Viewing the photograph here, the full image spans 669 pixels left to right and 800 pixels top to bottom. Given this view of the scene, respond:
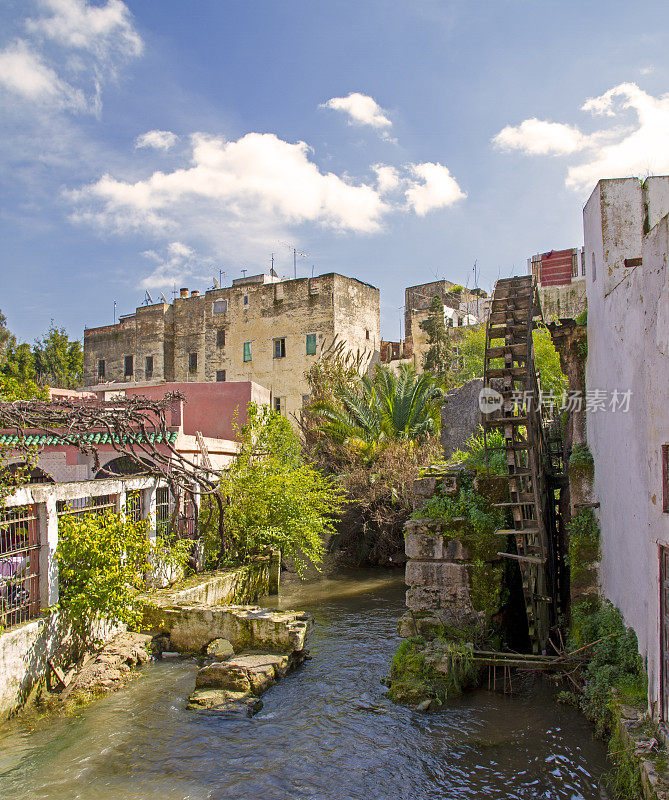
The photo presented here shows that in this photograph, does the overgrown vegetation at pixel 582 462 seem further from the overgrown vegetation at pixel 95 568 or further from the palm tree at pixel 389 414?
the palm tree at pixel 389 414

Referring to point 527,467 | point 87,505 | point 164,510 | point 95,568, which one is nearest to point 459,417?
point 527,467

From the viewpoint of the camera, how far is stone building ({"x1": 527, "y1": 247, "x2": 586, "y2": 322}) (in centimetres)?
2478

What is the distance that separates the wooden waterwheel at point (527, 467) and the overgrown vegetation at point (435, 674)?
1255mm

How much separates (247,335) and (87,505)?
21.8 meters

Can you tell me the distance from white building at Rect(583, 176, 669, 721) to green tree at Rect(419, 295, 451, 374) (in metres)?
20.0

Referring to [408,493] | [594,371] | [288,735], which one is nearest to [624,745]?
[288,735]

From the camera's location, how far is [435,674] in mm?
8602

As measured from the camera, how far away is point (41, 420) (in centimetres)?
1059

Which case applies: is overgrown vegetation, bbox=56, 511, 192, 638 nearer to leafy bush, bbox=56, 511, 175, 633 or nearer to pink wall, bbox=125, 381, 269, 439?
leafy bush, bbox=56, 511, 175, 633

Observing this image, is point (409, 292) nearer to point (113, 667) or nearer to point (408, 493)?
point (408, 493)

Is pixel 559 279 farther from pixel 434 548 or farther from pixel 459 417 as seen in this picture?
pixel 434 548

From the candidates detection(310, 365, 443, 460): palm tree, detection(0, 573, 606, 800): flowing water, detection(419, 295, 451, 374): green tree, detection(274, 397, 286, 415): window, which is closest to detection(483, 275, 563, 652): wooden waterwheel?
detection(0, 573, 606, 800): flowing water

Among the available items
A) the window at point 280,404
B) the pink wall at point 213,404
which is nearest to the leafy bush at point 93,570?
the pink wall at point 213,404

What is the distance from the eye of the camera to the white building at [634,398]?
17.4ft
